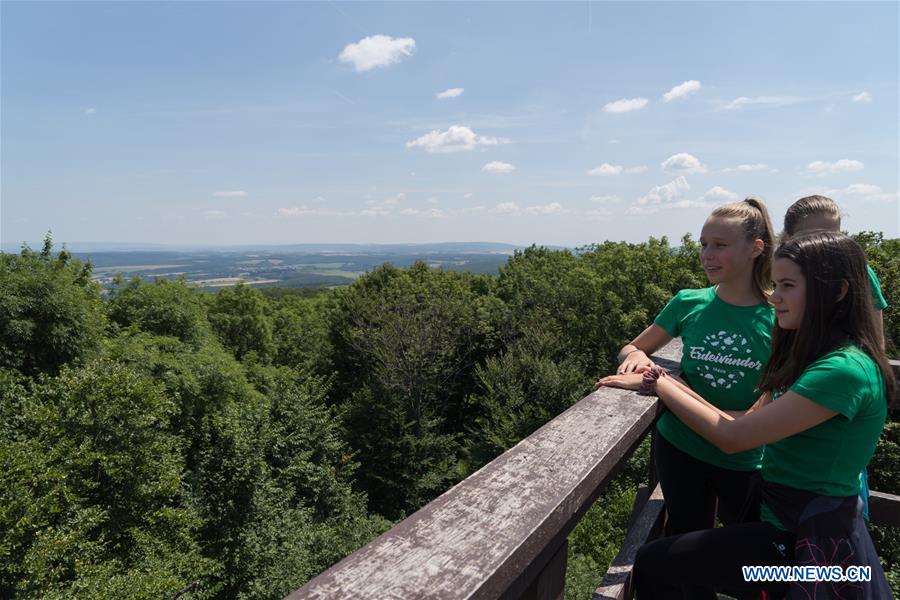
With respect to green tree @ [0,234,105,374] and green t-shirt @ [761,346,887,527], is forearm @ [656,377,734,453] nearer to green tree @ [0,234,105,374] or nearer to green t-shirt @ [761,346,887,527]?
green t-shirt @ [761,346,887,527]

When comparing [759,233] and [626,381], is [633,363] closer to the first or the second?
[626,381]

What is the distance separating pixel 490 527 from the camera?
91cm

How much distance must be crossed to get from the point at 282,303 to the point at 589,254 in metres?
31.7

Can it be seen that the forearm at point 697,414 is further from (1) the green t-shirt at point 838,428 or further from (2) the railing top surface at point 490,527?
(2) the railing top surface at point 490,527

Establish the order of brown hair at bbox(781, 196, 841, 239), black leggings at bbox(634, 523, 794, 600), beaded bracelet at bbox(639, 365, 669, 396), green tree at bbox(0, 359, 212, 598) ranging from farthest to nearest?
1. green tree at bbox(0, 359, 212, 598)
2. brown hair at bbox(781, 196, 841, 239)
3. beaded bracelet at bbox(639, 365, 669, 396)
4. black leggings at bbox(634, 523, 794, 600)

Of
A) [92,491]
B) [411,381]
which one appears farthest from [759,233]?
[411,381]

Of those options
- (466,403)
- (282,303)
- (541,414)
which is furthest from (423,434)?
(282,303)

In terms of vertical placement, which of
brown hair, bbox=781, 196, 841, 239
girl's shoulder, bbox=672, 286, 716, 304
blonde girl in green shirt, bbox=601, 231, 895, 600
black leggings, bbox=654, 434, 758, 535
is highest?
brown hair, bbox=781, 196, 841, 239

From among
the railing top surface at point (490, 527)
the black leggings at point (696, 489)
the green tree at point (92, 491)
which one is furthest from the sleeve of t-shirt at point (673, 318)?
the green tree at point (92, 491)

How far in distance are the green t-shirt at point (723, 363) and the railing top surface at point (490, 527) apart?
2.89 ft

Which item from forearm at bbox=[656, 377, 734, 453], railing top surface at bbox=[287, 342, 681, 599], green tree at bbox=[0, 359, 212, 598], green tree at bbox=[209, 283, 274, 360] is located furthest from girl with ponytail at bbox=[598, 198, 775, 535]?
green tree at bbox=[209, 283, 274, 360]

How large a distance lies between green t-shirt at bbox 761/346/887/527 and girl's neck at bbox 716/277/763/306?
2.53 ft

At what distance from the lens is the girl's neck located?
7.47ft

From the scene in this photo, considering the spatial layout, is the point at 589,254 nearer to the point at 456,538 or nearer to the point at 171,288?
the point at 171,288
